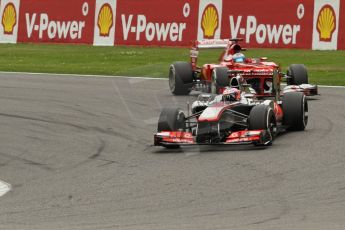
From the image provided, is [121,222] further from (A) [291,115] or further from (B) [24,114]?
(B) [24,114]

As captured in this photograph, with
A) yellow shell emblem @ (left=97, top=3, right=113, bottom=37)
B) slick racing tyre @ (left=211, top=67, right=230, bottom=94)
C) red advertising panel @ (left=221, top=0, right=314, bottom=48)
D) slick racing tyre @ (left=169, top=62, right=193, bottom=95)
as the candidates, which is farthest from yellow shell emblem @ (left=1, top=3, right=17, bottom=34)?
slick racing tyre @ (left=211, top=67, right=230, bottom=94)

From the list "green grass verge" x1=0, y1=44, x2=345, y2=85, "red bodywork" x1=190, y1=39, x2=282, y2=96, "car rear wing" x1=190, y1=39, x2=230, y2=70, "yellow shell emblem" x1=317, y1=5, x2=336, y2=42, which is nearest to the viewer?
"red bodywork" x1=190, y1=39, x2=282, y2=96

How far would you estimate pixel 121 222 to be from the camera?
313 inches

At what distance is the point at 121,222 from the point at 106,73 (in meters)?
17.7

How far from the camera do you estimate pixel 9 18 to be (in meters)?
32.4

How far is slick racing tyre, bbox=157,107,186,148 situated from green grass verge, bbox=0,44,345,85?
9625 mm

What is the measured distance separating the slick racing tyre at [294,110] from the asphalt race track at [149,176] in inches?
8.5

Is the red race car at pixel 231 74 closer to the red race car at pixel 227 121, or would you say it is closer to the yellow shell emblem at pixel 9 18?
the red race car at pixel 227 121

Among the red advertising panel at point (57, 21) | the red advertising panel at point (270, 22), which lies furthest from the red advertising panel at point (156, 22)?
the red advertising panel at point (270, 22)

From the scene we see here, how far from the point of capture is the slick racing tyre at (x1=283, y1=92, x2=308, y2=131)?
44.9 ft

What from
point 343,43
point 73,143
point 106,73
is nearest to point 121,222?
point 73,143

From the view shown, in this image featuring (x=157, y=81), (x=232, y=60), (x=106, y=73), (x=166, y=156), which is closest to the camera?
(x=166, y=156)

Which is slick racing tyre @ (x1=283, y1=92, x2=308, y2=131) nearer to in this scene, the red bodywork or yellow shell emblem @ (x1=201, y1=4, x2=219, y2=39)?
the red bodywork

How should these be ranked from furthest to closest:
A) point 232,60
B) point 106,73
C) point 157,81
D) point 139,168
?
point 106,73 → point 157,81 → point 232,60 → point 139,168
